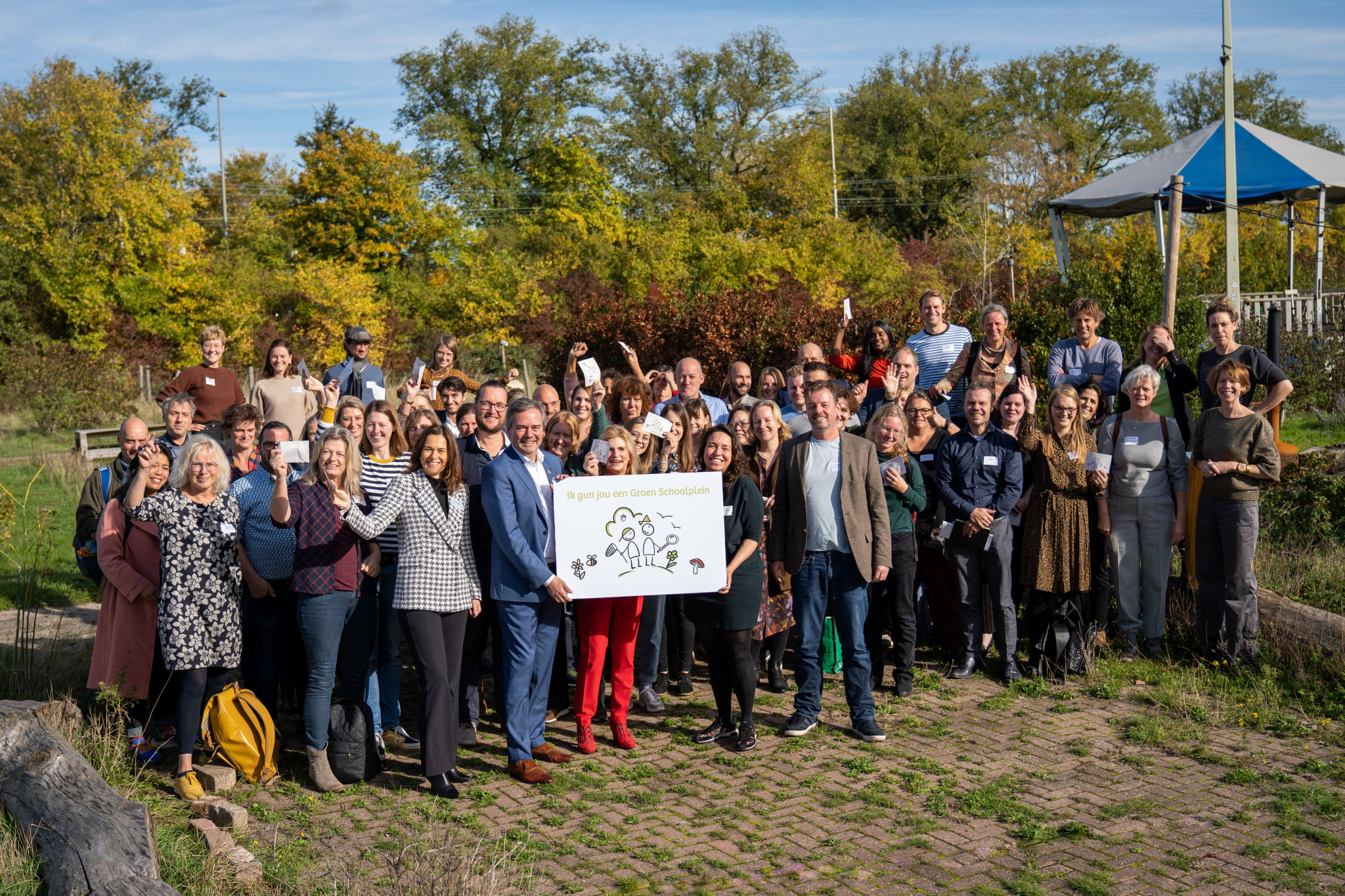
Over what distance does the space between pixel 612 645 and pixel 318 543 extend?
1930mm

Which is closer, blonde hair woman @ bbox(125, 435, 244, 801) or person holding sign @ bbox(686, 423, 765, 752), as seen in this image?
blonde hair woman @ bbox(125, 435, 244, 801)

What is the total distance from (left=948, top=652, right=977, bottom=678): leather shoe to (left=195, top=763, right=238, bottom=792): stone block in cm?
495

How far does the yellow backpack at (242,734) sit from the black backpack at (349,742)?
366 millimetres

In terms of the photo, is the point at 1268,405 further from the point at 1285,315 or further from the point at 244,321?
the point at 244,321

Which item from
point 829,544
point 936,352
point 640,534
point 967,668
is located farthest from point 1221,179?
point 640,534

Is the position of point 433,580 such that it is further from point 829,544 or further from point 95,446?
point 95,446

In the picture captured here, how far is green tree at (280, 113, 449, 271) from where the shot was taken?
42531 millimetres

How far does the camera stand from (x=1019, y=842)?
540cm

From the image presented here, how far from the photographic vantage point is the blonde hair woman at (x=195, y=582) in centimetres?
626

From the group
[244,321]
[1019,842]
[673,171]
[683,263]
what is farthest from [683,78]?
[1019,842]

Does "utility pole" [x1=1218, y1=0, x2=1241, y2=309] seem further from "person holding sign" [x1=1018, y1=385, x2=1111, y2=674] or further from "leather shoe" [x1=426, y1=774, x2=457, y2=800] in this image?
"leather shoe" [x1=426, y1=774, x2=457, y2=800]

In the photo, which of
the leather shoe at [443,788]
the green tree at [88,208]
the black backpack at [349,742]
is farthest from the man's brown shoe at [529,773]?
the green tree at [88,208]

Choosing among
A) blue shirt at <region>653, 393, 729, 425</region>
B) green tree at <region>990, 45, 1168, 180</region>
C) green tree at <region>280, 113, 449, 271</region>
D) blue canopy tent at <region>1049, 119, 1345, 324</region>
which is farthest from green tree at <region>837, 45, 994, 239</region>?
blue shirt at <region>653, 393, 729, 425</region>

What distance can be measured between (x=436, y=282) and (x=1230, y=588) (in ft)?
116
